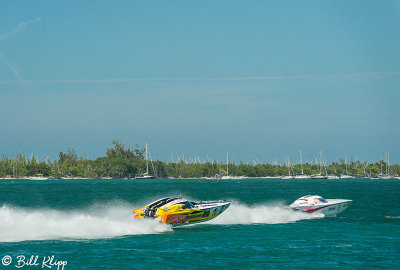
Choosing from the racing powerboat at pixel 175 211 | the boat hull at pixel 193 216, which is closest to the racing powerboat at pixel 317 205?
the boat hull at pixel 193 216

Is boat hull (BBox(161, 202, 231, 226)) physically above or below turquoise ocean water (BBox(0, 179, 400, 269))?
above

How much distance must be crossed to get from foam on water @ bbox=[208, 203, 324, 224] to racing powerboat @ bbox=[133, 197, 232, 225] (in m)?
4.50

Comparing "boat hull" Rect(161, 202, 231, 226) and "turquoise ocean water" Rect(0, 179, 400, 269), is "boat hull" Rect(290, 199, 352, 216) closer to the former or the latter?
"turquoise ocean water" Rect(0, 179, 400, 269)

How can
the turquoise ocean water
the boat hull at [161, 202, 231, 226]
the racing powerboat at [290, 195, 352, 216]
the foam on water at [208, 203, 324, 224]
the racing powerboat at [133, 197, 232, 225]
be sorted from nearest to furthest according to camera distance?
the turquoise ocean water
the racing powerboat at [133, 197, 232, 225]
the boat hull at [161, 202, 231, 226]
the foam on water at [208, 203, 324, 224]
the racing powerboat at [290, 195, 352, 216]

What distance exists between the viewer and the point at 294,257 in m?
30.3

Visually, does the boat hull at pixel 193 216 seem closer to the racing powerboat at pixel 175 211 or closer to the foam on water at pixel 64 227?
the racing powerboat at pixel 175 211

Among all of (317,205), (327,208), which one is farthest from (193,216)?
(327,208)

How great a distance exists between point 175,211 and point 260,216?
11717mm

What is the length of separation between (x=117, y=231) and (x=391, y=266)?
61.7 feet

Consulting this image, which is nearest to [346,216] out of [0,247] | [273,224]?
[273,224]

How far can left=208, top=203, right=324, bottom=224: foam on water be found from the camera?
47.2 metres

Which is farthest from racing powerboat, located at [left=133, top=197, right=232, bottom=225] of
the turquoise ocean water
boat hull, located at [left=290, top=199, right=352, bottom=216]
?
boat hull, located at [left=290, top=199, right=352, bottom=216]

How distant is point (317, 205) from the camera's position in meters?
50.5

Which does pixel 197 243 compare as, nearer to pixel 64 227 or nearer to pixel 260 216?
pixel 64 227
